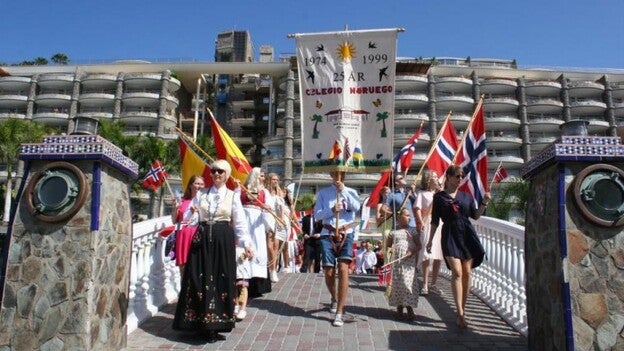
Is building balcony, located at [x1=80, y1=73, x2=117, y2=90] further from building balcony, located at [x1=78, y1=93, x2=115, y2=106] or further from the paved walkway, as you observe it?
the paved walkway

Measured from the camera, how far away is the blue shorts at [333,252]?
261 inches

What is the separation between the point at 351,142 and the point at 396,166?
445 centimetres

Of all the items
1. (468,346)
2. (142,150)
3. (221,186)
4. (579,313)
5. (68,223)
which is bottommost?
(468,346)

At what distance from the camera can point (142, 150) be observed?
138 ft

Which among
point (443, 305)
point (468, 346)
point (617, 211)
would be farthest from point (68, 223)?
point (443, 305)

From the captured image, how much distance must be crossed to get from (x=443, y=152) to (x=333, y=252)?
4925 mm

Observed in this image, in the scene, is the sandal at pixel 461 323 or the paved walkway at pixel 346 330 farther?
the sandal at pixel 461 323

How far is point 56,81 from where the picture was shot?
63.7 metres

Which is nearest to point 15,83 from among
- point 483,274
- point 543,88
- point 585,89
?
point 543,88

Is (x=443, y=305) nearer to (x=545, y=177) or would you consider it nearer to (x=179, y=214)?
(x=545, y=177)

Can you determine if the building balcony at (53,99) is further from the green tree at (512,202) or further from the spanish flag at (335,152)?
the spanish flag at (335,152)

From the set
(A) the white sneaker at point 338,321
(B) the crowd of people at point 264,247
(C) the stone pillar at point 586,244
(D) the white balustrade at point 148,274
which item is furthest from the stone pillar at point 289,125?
(C) the stone pillar at point 586,244

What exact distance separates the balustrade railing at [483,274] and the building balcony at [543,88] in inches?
2379

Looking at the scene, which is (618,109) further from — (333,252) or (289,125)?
(333,252)
